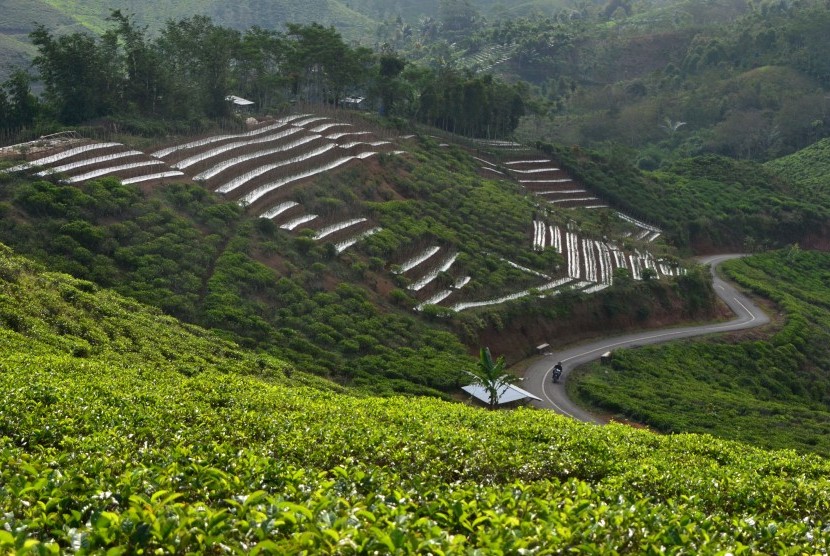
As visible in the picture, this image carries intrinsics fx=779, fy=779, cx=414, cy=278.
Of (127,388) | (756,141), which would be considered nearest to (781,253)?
(756,141)

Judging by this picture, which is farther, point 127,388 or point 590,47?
point 590,47

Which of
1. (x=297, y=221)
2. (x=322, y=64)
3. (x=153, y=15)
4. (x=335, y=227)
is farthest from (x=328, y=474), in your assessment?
(x=153, y=15)

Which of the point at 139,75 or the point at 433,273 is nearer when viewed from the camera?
the point at 433,273

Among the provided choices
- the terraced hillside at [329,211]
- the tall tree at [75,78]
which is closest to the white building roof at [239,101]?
the terraced hillside at [329,211]

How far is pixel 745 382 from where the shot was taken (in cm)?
4456

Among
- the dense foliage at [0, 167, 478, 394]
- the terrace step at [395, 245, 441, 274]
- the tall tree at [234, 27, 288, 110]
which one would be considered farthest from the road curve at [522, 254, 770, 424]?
the tall tree at [234, 27, 288, 110]

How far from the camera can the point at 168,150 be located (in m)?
44.3

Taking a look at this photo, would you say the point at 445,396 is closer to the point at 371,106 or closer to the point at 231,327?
the point at 231,327

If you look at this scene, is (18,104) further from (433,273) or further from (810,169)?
(810,169)

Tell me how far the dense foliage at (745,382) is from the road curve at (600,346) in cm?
112

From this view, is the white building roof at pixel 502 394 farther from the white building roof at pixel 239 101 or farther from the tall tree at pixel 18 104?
the white building roof at pixel 239 101

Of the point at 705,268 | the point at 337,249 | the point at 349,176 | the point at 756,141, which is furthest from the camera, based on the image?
the point at 756,141

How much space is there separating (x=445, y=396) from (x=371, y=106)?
161ft

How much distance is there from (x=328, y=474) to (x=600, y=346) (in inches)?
1370
